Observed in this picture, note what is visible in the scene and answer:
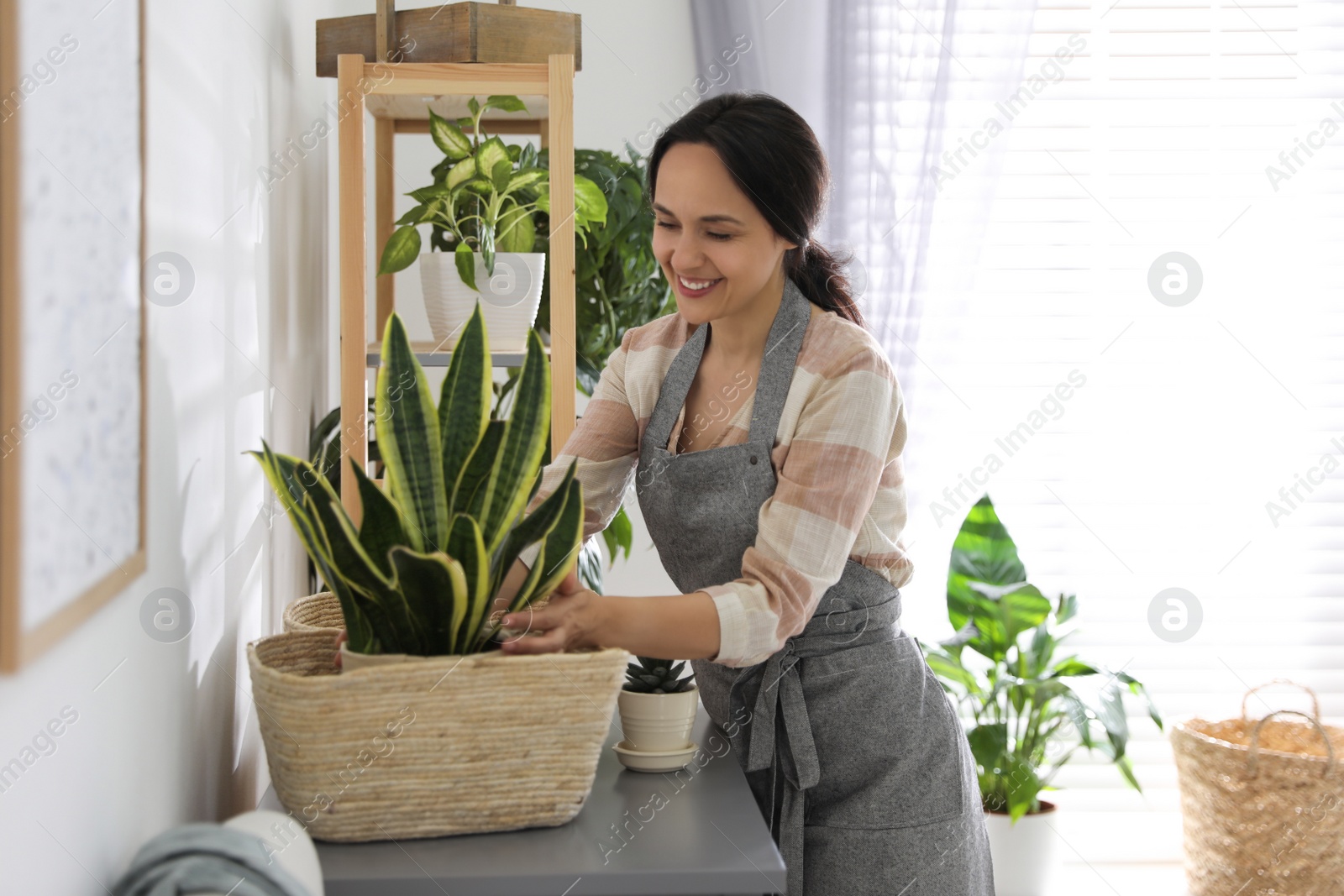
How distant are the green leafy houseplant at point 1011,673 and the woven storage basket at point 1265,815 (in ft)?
0.57

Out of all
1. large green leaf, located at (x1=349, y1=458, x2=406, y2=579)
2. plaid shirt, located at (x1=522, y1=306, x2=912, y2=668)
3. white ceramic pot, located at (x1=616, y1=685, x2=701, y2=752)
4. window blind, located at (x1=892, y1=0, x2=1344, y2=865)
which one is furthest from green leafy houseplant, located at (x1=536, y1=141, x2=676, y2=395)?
large green leaf, located at (x1=349, y1=458, x2=406, y2=579)

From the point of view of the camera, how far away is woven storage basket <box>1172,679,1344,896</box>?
89.1 inches

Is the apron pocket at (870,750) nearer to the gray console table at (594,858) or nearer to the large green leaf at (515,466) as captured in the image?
the gray console table at (594,858)

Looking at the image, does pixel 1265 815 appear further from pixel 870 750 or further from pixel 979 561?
pixel 870 750

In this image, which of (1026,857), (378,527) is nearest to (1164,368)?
(1026,857)

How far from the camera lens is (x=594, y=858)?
0.91 meters

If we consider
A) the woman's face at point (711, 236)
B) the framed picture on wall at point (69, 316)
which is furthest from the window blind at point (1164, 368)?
the framed picture on wall at point (69, 316)

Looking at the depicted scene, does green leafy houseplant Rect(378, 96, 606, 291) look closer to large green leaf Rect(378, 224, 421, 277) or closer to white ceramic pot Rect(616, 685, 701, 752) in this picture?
large green leaf Rect(378, 224, 421, 277)

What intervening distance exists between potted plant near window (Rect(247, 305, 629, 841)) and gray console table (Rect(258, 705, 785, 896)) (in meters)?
0.02

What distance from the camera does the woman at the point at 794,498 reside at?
1234 mm

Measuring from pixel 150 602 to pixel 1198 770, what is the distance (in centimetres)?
230

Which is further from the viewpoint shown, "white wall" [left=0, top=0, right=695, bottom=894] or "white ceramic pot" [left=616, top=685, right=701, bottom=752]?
"white ceramic pot" [left=616, top=685, right=701, bottom=752]

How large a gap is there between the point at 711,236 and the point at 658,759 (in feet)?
2.01

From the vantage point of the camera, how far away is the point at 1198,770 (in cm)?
239
